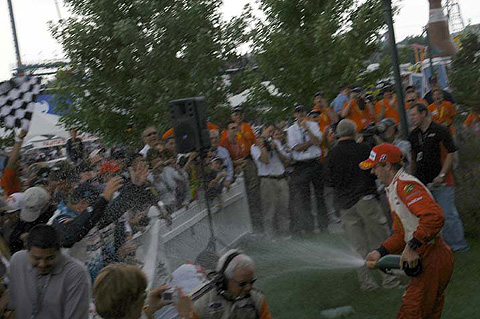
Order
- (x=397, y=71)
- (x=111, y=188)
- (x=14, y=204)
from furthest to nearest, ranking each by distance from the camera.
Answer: (x=397, y=71) < (x=14, y=204) < (x=111, y=188)

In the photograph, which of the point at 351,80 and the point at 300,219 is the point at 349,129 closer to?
the point at 300,219

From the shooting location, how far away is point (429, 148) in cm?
902

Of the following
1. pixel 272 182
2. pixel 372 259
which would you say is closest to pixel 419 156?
pixel 272 182

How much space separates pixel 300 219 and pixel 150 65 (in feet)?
14.1

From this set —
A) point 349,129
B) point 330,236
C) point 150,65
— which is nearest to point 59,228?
point 349,129

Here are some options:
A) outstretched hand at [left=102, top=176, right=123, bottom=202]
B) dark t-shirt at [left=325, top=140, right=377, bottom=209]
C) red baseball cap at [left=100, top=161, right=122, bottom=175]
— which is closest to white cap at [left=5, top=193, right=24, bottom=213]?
outstretched hand at [left=102, top=176, right=123, bottom=202]

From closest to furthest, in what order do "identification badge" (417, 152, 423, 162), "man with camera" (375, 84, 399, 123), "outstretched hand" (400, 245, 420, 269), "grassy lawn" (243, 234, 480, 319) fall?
"outstretched hand" (400, 245, 420, 269) < "grassy lawn" (243, 234, 480, 319) < "identification badge" (417, 152, 423, 162) < "man with camera" (375, 84, 399, 123)

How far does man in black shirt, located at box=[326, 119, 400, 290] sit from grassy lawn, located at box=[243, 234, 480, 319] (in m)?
0.34

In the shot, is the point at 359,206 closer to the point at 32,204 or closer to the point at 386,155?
the point at 386,155

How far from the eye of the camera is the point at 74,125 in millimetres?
14812

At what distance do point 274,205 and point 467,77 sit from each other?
4542 mm

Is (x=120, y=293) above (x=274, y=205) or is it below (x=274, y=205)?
above

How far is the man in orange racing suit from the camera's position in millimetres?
5148

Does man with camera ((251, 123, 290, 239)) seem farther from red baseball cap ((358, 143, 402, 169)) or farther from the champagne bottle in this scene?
the champagne bottle
